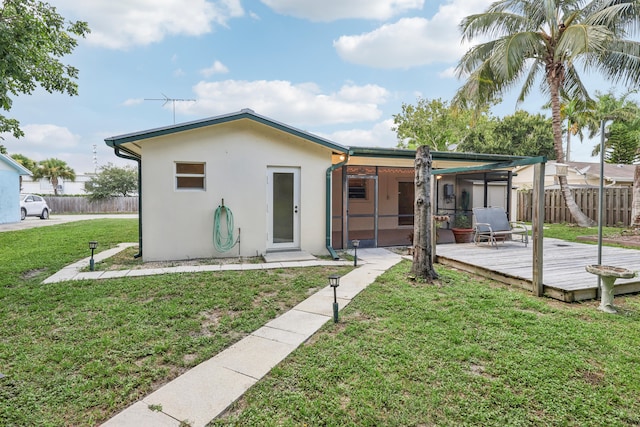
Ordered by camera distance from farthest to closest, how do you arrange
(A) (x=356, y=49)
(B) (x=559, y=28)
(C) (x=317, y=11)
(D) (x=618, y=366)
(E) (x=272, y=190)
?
(A) (x=356, y=49) < (B) (x=559, y=28) < (C) (x=317, y=11) < (E) (x=272, y=190) < (D) (x=618, y=366)

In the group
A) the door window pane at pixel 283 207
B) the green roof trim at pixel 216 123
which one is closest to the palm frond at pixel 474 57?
the green roof trim at pixel 216 123

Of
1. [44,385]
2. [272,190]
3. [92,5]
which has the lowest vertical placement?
[44,385]

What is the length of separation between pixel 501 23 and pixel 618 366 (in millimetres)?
13501

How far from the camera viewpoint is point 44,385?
259 centimetres

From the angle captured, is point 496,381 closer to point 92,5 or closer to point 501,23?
point 92,5

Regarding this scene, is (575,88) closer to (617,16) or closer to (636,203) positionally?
(617,16)

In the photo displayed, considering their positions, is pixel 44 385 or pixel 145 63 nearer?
pixel 44 385

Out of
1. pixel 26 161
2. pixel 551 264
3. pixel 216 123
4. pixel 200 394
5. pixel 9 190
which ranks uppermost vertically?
pixel 26 161

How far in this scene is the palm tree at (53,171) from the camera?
1123 inches

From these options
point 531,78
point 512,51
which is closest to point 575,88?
point 531,78

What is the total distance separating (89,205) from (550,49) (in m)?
29.6

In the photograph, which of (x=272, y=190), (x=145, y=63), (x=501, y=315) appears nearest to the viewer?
(x=501, y=315)

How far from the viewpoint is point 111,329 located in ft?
11.9

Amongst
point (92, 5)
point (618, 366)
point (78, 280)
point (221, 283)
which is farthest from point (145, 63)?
point (618, 366)
